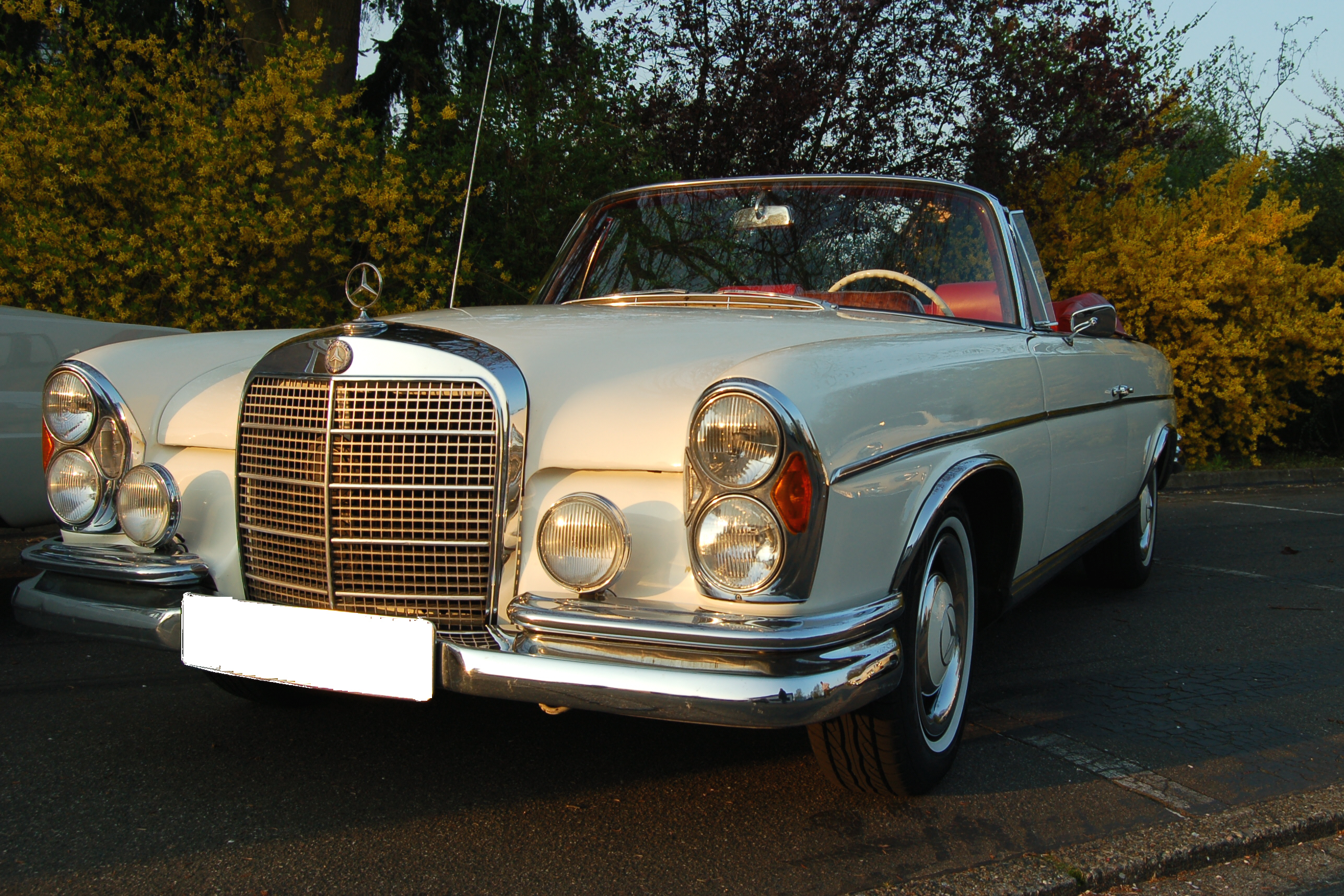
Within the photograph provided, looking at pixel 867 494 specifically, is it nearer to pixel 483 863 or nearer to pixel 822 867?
pixel 822 867

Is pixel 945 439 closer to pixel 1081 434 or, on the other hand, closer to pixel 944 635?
pixel 944 635

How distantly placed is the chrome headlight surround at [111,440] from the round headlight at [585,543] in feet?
3.93

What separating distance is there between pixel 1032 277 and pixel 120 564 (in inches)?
119

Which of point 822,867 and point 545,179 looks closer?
point 822,867

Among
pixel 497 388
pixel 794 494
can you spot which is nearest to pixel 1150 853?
pixel 794 494

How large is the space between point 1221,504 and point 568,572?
8115mm

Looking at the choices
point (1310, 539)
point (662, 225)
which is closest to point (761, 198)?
point (662, 225)

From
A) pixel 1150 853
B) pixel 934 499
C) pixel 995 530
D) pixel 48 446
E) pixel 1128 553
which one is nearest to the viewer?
pixel 1150 853

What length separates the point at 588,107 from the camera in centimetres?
895

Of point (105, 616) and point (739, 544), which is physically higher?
point (739, 544)

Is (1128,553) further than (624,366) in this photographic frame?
Yes

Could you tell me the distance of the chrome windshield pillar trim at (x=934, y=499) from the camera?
2264 mm

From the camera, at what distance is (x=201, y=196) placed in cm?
725

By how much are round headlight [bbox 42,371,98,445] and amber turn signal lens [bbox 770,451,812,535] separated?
1775 millimetres
